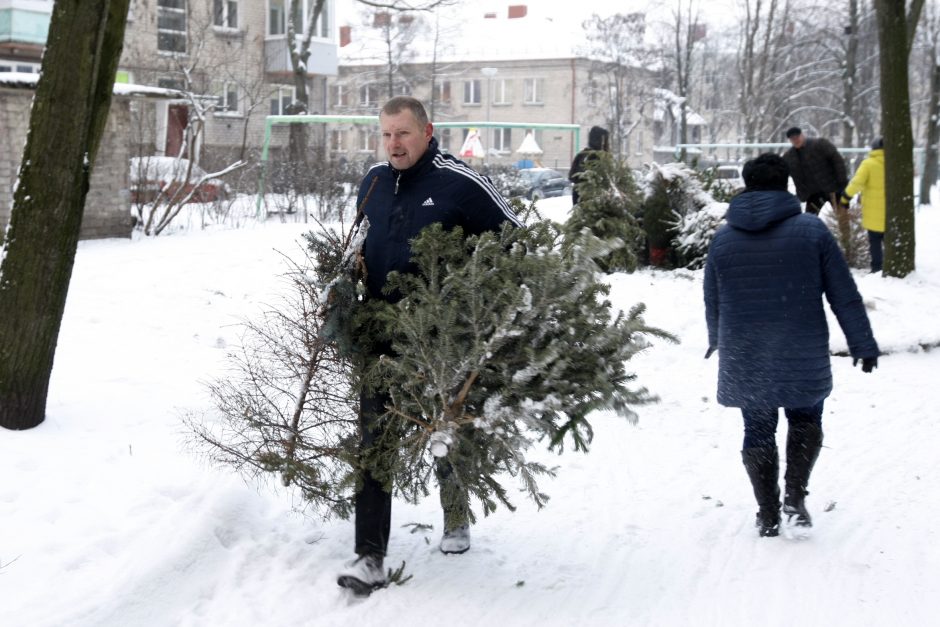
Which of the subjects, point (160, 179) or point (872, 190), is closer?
point (872, 190)

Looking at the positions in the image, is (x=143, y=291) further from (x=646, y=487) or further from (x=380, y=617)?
(x=380, y=617)

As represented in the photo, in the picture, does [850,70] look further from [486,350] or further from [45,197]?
[486,350]

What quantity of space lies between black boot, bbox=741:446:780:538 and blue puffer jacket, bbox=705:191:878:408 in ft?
0.83

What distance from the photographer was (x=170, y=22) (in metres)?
38.8

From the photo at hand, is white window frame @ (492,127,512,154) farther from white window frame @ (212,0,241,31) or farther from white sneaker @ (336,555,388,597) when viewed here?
white window frame @ (212,0,241,31)

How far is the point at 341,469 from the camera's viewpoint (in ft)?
15.7

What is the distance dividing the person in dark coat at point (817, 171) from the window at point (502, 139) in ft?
21.5

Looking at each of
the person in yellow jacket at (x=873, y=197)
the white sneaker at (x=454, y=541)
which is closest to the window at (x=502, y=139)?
the person in yellow jacket at (x=873, y=197)

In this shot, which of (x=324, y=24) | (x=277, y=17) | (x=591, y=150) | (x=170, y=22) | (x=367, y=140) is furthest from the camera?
(x=324, y=24)

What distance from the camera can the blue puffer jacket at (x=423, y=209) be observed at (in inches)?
180

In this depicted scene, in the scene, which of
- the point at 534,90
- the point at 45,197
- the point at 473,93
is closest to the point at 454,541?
the point at 45,197

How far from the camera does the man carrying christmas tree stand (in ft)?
15.0

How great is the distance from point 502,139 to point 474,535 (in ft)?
52.1

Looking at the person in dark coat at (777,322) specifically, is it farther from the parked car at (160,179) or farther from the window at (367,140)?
the window at (367,140)
